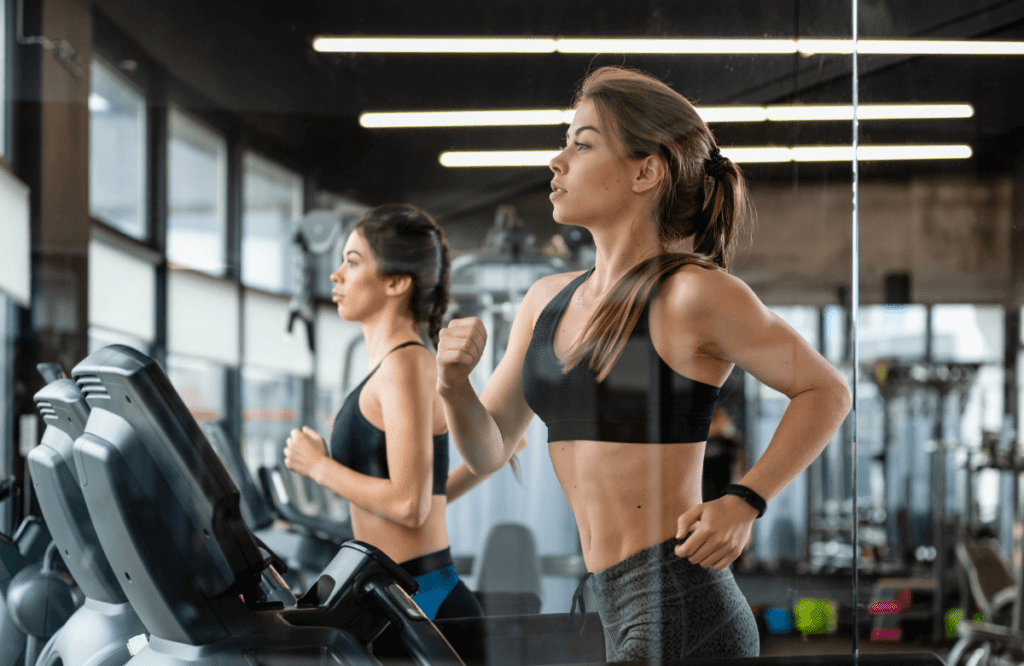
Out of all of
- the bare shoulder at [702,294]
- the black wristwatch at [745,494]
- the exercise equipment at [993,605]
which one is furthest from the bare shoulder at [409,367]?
the exercise equipment at [993,605]

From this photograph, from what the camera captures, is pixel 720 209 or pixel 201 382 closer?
pixel 720 209

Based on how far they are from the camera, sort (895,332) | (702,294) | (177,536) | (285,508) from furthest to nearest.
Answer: (285,508)
(895,332)
(702,294)
(177,536)

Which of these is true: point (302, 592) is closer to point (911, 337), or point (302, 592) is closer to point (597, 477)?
point (597, 477)

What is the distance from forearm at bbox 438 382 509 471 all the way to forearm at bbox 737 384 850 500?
41cm

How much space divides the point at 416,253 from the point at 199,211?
41 centimetres

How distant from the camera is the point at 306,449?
4.67 feet

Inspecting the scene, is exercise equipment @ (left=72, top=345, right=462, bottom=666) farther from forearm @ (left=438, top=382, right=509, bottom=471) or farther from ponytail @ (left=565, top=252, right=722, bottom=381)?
ponytail @ (left=565, top=252, right=722, bottom=381)

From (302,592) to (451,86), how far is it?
942 millimetres

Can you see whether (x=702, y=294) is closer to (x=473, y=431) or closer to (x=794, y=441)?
(x=794, y=441)

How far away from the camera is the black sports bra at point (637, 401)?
1.24 meters

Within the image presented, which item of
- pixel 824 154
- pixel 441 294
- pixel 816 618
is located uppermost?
pixel 824 154

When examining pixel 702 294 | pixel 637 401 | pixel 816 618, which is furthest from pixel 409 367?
pixel 816 618

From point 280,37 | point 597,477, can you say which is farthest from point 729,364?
point 280,37

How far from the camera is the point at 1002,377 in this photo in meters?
1.29
